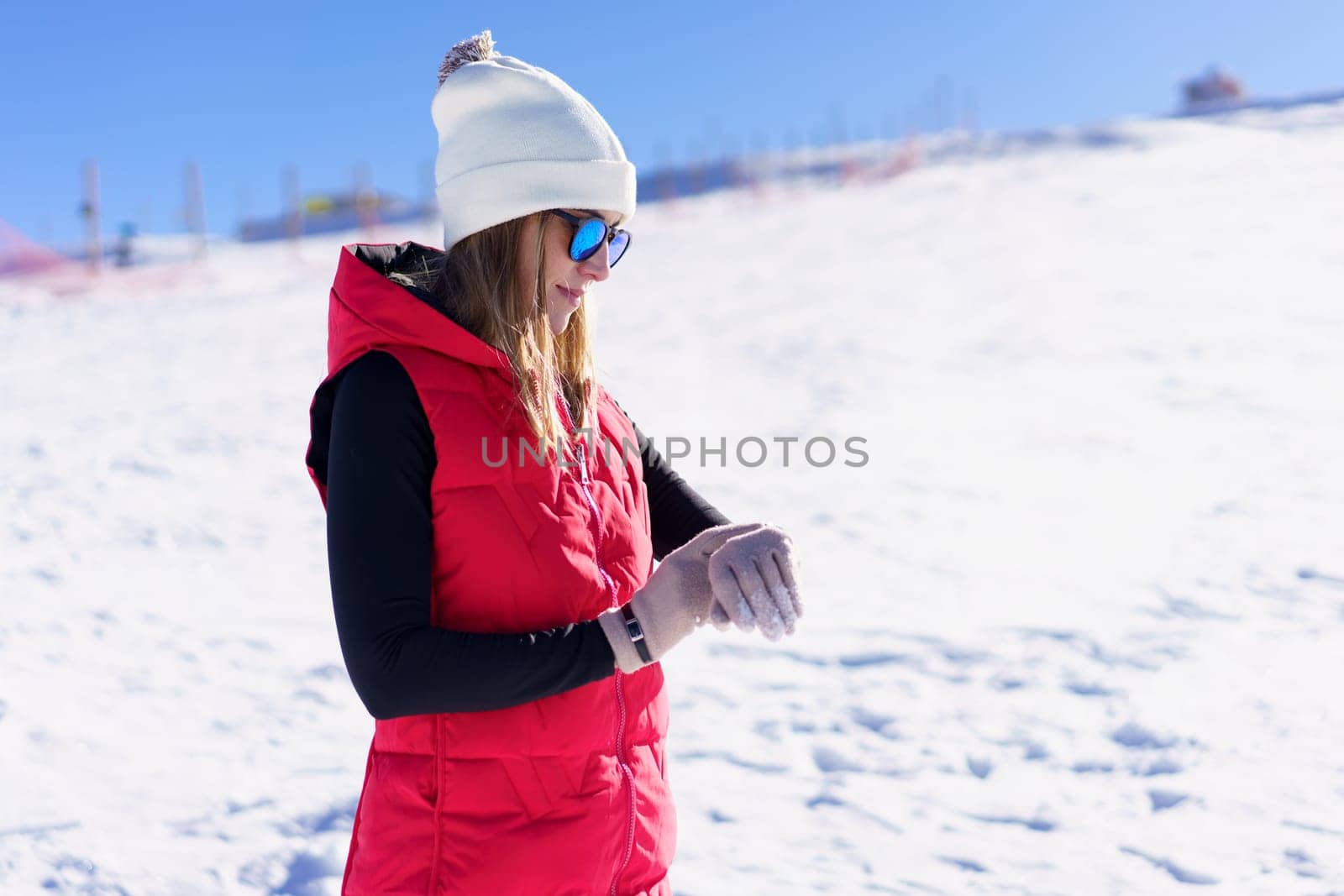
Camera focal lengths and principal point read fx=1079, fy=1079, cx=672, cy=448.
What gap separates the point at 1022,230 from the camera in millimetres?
14930

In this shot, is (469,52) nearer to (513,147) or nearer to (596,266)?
(513,147)

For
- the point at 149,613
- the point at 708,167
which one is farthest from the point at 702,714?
the point at 708,167

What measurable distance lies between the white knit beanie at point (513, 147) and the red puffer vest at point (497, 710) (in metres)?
0.17

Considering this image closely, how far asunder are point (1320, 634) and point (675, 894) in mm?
2963

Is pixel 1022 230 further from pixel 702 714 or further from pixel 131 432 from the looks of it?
pixel 702 714

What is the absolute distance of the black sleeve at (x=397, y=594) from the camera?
1155 millimetres

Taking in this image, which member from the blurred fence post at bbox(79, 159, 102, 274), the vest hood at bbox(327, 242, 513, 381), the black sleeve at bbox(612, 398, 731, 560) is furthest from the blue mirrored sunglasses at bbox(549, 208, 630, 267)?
the blurred fence post at bbox(79, 159, 102, 274)

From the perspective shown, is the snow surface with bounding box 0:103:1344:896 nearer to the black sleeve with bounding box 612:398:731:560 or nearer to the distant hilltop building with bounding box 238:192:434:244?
the black sleeve with bounding box 612:398:731:560

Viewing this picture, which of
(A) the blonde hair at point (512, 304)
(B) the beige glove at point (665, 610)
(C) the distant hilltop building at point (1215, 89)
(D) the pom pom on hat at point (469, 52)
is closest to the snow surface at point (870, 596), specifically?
(B) the beige glove at point (665, 610)

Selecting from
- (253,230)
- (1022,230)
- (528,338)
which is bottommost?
(528,338)

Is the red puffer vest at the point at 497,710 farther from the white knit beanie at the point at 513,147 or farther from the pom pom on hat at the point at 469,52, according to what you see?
the pom pom on hat at the point at 469,52

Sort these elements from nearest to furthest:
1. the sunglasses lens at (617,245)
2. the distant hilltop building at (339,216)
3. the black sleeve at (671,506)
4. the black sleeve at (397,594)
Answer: the black sleeve at (397,594), the sunglasses lens at (617,245), the black sleeve at (671,506), the distant hilltop building at (339,216)

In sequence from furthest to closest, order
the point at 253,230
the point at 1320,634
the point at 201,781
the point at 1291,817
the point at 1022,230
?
the point at 253,230 → the point at 1022,230 → the point at 1320,634 → the point at 201,781 → the point at 1291,817

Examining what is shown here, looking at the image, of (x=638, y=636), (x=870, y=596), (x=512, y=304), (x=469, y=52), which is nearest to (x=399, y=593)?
(x=638, y=636)
